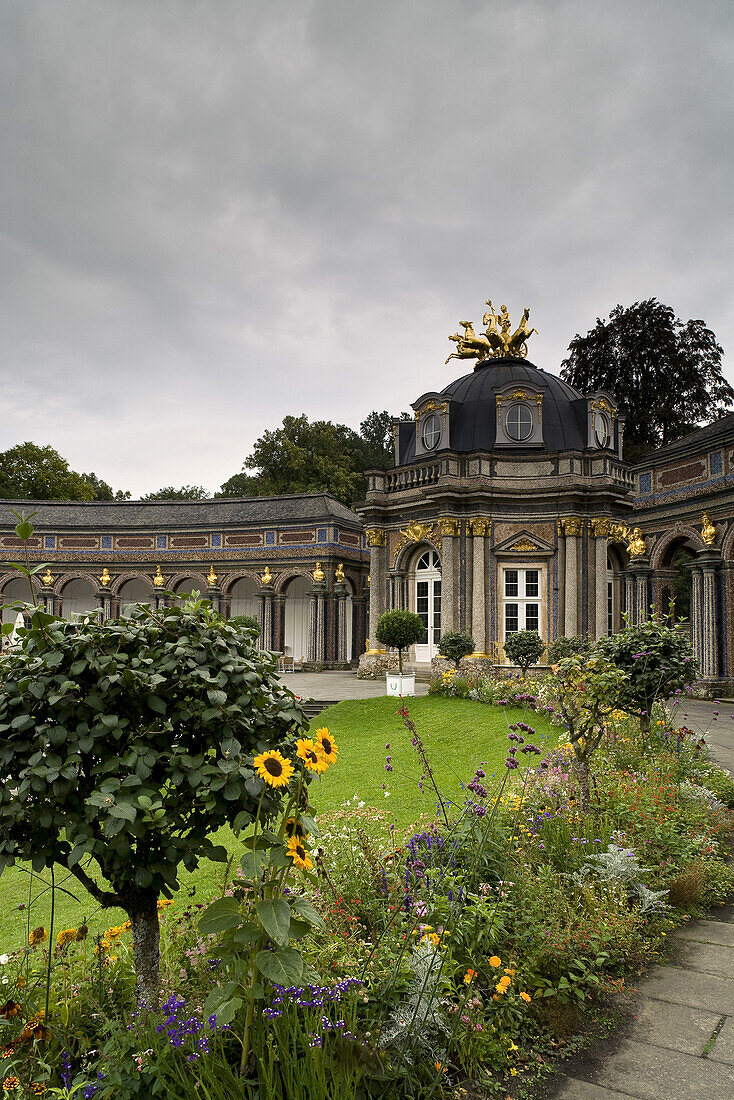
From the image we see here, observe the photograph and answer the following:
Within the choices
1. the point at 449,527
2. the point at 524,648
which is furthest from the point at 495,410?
the point at 524,648

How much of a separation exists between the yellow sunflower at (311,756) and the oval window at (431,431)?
20.9 meters

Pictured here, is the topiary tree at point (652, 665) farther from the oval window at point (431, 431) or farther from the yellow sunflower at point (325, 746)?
the oval window at point (431, 431)

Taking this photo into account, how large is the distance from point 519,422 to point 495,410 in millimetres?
875

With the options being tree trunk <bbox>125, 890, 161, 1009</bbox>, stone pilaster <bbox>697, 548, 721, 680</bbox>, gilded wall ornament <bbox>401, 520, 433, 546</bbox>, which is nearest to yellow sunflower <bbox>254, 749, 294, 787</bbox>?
tree trunk <bbox>125, 890, 161, 1009</bbox>

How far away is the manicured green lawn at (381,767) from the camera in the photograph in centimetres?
547

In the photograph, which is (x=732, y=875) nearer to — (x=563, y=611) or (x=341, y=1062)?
(x=341, y=1062)

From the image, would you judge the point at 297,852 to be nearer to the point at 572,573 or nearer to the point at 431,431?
the point at 572,573

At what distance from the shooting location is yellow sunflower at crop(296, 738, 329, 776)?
8.18 ft

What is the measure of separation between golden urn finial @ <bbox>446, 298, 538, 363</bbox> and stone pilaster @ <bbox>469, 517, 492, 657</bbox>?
23.6 feet

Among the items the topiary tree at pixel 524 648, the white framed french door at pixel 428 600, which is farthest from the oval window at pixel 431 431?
the topiary tree at pixel 524 648

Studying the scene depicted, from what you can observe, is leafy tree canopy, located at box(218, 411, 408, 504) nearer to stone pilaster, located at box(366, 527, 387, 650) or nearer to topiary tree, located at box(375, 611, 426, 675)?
stone pilaster, located at box(366, 527, 387, 650)

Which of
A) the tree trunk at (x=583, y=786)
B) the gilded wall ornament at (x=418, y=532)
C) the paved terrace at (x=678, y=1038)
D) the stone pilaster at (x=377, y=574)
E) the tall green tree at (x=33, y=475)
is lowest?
the paved terrace at (x=678, y=1038)

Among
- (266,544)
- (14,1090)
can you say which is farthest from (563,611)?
(14,1090)

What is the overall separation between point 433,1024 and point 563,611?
1854cm
